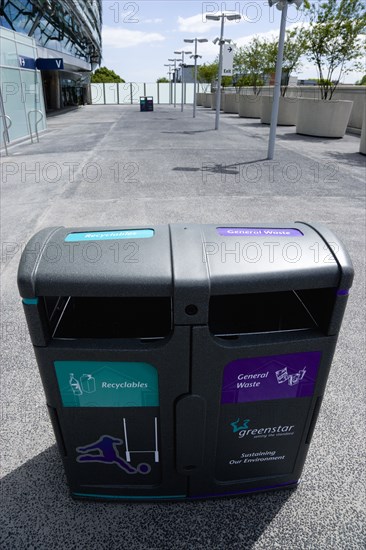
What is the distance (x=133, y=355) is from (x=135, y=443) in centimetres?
53

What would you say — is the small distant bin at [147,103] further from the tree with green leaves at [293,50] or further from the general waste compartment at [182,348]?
the general waste compartment at [182,348]

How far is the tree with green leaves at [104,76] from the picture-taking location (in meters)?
79.3

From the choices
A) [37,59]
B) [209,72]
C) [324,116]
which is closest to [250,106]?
[324,116]

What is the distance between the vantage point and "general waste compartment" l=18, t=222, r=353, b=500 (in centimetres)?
146

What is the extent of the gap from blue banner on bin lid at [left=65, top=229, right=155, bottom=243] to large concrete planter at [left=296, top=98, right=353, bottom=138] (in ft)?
54.6

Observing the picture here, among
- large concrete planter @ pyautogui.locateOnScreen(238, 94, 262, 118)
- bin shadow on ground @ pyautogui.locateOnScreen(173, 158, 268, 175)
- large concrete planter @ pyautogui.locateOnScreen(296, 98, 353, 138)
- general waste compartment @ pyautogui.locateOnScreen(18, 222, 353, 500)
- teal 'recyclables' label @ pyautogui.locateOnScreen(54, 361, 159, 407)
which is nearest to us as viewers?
general waste compartment @ pyautogui.locateOnScreen(18, 222, 353, 500)

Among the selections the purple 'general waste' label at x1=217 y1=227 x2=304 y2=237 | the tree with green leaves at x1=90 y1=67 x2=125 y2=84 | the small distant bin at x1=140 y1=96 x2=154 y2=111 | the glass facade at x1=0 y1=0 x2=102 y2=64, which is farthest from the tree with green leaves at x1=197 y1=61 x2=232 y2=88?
the purple 'general waste' label at x1=217 y1=227 x2=304 y2=237

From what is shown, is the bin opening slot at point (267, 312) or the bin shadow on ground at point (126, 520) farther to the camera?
the bin shadow on ground at point (126, 520)

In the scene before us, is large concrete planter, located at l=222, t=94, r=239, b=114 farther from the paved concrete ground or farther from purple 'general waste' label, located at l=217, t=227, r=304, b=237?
purple 'general waste' label, located at l=217, t=227, r=304, b=237

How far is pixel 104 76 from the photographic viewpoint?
81.5m

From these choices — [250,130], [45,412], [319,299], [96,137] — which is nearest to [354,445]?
[319,299]

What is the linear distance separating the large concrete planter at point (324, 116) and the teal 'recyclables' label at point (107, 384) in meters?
16.9

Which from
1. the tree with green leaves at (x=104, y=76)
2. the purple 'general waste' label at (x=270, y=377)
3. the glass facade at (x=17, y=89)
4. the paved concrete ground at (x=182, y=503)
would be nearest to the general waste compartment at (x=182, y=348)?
the purple 'general waste' label at (x=270, y=377)

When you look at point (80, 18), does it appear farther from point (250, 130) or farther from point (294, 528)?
point (294, 528)
